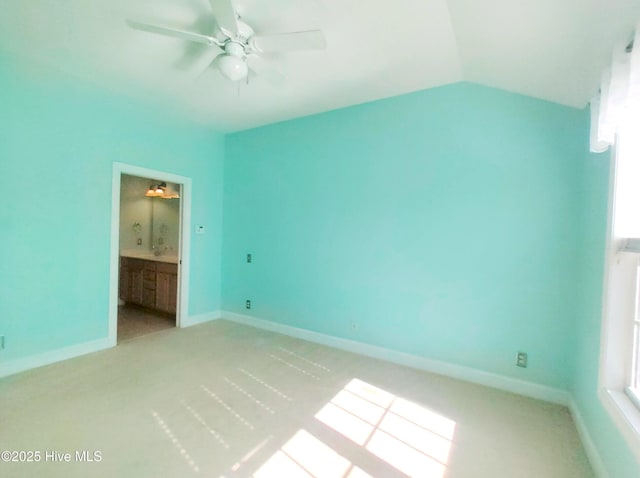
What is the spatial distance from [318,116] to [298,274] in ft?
6.28

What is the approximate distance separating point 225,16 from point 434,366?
3.12 meters

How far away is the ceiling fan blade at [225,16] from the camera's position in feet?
4.86

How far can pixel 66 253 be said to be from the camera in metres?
2.80

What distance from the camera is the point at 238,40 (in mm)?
1808

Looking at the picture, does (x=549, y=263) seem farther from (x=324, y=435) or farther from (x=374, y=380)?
(x=324, y=435)

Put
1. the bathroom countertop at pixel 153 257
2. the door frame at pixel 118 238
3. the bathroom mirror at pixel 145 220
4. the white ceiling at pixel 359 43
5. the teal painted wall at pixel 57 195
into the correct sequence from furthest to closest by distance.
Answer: the bathroom mirror at pixel 145 220
the bathroom countertop at pixel 153 257
the door frame at pixel 118 238
the teal painted wall at pixel 57 195
the white ceiling at pixel 359 43

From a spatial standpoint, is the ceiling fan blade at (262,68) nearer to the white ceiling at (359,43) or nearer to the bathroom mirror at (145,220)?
the white ceiling at (359,43)

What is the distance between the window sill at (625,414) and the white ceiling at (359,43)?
68.2 inches

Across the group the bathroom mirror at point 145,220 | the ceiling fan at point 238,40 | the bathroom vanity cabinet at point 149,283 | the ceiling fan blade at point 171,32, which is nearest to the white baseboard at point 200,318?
the bathroom vanity cabinet at point 149,283

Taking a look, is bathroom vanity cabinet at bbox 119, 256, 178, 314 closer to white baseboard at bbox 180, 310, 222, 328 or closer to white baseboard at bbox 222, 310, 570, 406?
white baseboard at bbox 180, 310, 222, 328

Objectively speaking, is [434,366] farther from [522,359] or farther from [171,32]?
[171,32]

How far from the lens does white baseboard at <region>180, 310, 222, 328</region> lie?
152 inches

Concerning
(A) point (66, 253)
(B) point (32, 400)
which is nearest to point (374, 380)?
(B) point (32, 400)

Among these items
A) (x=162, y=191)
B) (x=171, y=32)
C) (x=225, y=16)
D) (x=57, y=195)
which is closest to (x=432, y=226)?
(x=225, y=16)
